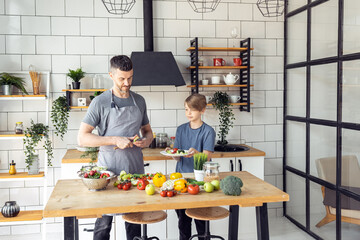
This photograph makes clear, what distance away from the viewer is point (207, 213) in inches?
100

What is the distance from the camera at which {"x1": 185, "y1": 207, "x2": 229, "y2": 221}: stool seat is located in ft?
8.09

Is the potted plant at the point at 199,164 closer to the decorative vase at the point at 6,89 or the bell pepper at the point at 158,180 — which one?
the bell pepper at the point at 158,180

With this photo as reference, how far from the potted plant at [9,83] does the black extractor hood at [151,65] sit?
45.8 inches

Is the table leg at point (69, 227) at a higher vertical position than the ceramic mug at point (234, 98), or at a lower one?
lower

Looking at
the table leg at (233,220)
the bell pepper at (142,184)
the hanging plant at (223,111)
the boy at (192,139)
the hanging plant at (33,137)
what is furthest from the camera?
the hanging plant at (223,111)

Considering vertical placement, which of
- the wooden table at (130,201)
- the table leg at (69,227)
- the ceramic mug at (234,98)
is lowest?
the table leg at (69,227)

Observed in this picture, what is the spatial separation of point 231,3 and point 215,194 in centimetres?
283

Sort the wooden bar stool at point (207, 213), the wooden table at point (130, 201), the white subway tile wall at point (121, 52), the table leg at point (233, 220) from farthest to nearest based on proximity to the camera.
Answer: the white subway tile wall at point (121, 52) → the table leg at point (233, 220) → the wooden bar stool at point (207, 213) → the wooden table at point (130, 201)

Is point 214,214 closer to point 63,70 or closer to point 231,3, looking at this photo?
point 63,70

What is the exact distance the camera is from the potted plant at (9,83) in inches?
152

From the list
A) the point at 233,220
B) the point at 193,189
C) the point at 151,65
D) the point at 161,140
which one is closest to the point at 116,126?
the point at 193,189

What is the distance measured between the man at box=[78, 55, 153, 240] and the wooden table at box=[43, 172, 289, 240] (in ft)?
1.08

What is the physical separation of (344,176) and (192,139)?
1.37 m

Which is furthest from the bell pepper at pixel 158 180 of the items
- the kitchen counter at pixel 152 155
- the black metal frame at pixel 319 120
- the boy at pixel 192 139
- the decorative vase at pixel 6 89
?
the decorative vase at pixel 6 89
